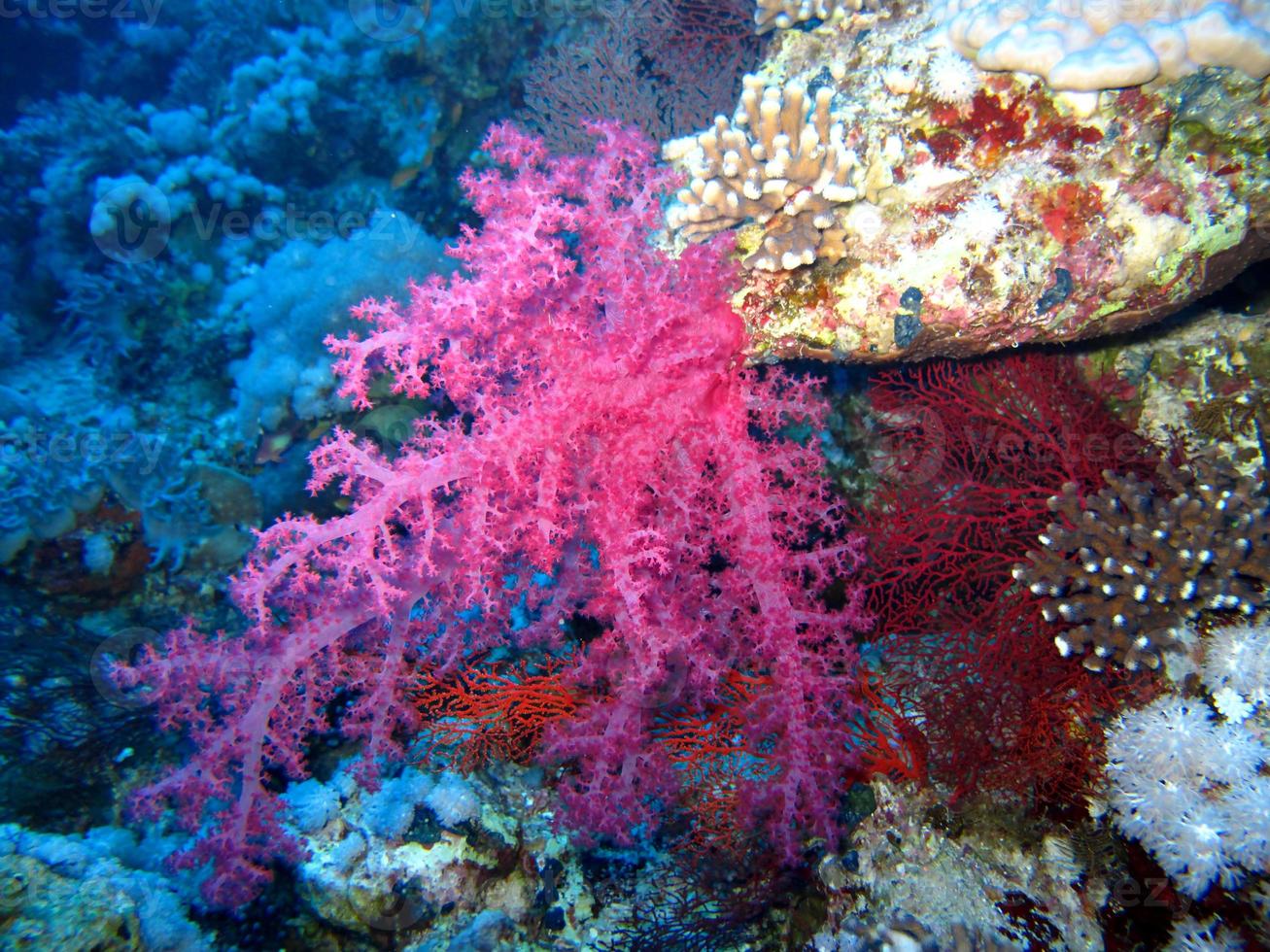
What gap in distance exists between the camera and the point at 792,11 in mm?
3607

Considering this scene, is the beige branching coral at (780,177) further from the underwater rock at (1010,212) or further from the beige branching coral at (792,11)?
the beige branching coral at (792,11)

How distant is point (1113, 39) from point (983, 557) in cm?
245

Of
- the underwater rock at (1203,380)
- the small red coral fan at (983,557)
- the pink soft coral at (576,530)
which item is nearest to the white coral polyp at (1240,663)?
the small red coral fan at (983,557)

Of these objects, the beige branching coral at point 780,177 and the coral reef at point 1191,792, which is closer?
the coral reef at point 1191,792

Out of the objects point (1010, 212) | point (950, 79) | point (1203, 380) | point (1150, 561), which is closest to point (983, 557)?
point (1150, 561)

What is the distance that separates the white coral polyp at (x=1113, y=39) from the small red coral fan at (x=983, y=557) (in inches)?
56.7

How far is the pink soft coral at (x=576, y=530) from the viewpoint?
119 inches

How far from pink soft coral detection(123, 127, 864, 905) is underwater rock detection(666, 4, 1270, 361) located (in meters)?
0.50

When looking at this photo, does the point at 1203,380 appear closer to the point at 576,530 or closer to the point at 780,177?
the point at 780,177

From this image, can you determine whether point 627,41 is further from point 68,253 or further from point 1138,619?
point 68,253

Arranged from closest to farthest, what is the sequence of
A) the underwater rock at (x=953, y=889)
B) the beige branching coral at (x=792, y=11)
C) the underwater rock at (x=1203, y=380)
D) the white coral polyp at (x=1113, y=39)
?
the white coral polyp at (x=1113, y=39) < the underwater rock at (x=953, y=889) < the underwater rock at (x=1203, y=380) < the beige branching coral at (x=792, y=11)

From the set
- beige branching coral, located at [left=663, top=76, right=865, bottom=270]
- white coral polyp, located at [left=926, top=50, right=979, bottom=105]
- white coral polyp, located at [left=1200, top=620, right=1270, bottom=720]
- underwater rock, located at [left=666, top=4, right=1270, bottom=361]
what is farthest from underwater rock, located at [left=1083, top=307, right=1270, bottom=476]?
beige branching coral, located at [left=663, top=76, right=865, bottom=270]

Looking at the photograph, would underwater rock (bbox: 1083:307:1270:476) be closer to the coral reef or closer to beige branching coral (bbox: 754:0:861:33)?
the coral reef

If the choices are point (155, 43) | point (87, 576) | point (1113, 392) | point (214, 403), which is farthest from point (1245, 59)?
point (155, 43)
